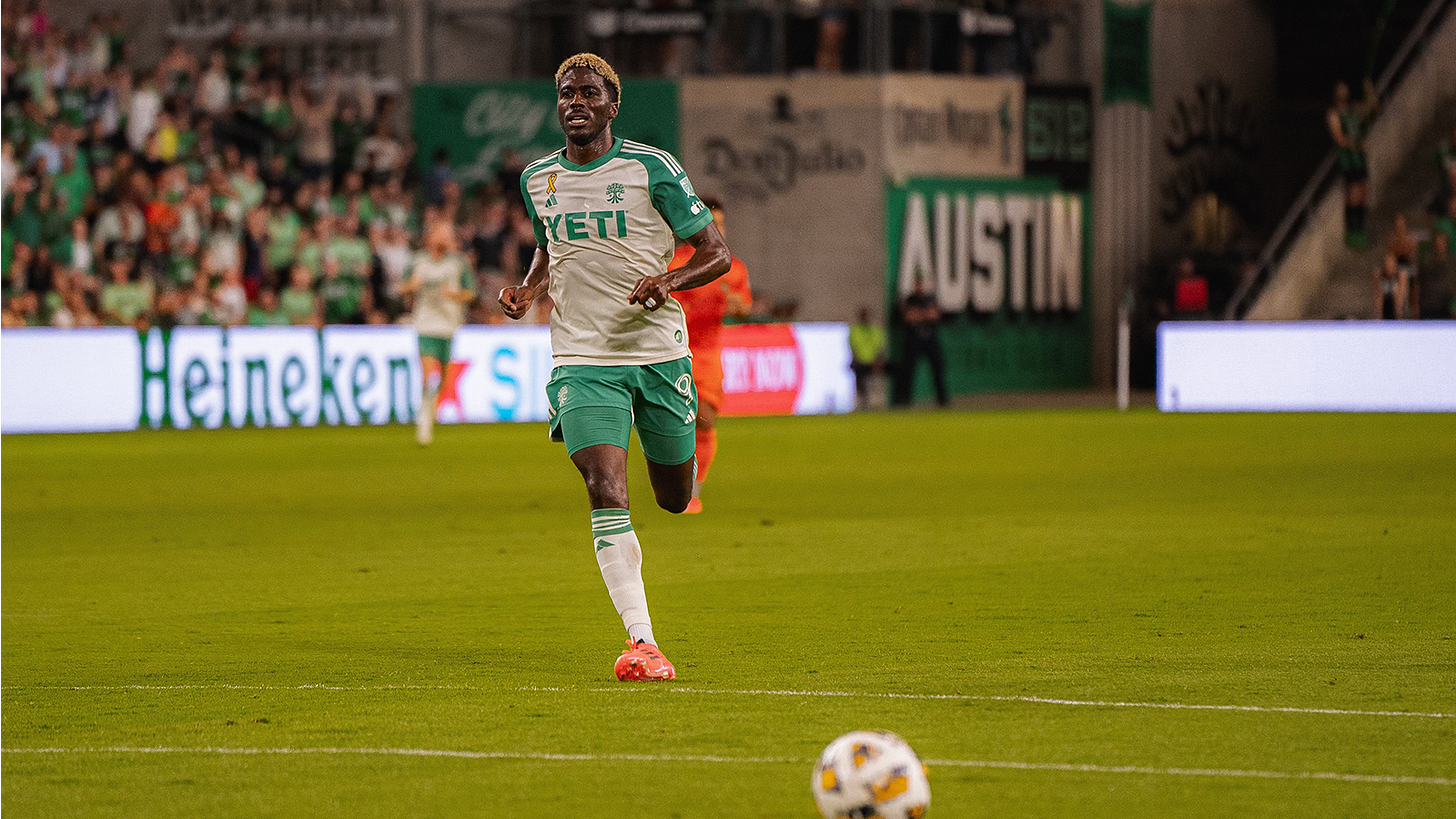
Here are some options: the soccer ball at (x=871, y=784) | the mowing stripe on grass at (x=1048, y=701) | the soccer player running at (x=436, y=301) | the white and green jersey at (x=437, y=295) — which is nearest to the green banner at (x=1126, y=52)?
the soccer player running at (x=436, y=301)

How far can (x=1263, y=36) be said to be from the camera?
42.8 m

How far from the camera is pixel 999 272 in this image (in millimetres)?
37969

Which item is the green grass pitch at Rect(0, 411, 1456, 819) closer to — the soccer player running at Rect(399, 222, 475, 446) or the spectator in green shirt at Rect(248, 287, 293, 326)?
the soccer player running at Rect(399, 222, 475, 446)

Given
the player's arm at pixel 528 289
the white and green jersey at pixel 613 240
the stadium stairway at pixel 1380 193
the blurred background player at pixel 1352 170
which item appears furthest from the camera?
the stadium stairway at pixel 1380 193

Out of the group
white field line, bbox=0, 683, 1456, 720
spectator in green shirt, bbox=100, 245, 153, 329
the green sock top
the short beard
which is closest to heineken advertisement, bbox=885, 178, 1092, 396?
spectator in green shirt, bbox=100, 245, 153, 329

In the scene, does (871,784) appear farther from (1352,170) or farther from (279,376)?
(1352,170)

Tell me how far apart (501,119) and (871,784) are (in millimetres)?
31165

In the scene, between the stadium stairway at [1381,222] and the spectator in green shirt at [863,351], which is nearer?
the spectator in green shirt at [863,351]

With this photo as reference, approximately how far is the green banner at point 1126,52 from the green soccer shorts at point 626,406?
3159 centimetres

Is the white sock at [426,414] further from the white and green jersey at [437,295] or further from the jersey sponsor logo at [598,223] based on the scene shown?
the jersey sponsor logo at [598,223]

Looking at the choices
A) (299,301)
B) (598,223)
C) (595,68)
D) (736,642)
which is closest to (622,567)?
(736,642)

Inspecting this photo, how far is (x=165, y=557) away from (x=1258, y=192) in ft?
108

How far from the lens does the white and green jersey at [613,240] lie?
27.9 ft

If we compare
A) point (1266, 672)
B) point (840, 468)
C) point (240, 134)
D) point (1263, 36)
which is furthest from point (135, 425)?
point (1263, 36)
